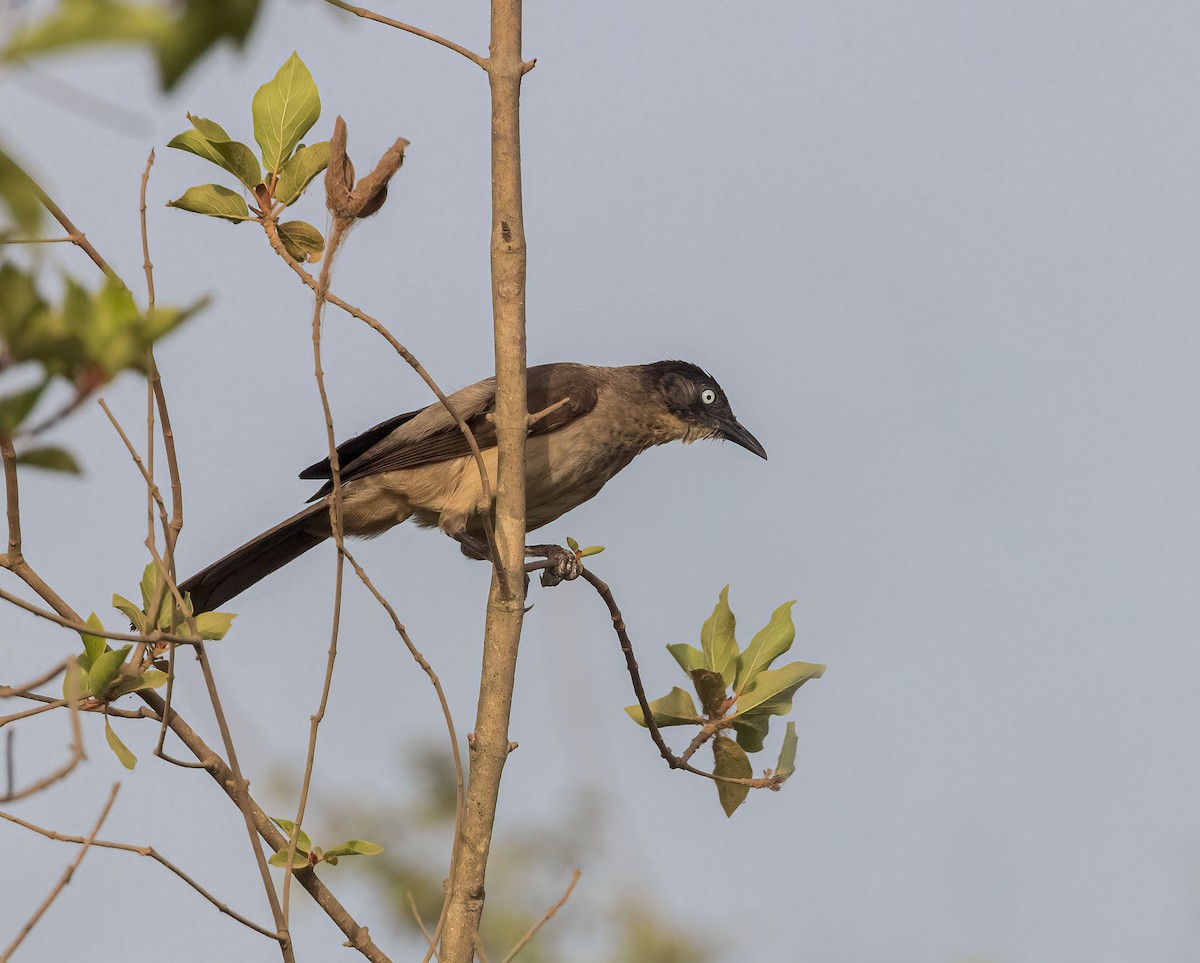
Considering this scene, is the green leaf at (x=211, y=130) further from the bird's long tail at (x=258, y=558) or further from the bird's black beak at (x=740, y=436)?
the bird's black beak at (x=740, y=436)

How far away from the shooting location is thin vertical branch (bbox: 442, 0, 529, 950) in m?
3.04

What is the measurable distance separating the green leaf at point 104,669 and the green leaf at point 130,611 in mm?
217

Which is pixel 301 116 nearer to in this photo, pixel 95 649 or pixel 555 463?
pixel 95 649

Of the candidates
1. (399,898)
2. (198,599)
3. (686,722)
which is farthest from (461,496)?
(399,898)

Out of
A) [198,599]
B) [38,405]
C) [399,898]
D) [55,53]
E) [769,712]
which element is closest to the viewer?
[55,53]

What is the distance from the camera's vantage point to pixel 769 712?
3648mm

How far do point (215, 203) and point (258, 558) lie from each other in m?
2.72

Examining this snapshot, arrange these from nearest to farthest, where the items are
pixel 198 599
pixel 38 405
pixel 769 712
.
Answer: pixel 38 405, pixel 769 712, pixel 198 599

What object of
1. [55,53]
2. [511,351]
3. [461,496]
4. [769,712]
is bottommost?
[55,53]

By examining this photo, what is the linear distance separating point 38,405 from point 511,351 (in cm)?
177

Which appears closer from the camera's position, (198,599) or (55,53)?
(55,53)

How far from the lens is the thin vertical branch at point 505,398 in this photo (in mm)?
3043

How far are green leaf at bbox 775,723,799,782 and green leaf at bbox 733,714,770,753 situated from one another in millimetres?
66

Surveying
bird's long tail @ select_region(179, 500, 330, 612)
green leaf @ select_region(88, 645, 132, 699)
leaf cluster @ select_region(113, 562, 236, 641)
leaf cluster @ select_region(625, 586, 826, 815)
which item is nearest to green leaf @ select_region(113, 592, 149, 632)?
leaf cluster @ select_region(113, 562, 236, 641)
